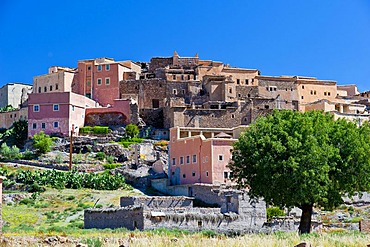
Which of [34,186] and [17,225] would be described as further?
[34,186]

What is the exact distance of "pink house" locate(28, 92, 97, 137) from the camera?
71.9 meters

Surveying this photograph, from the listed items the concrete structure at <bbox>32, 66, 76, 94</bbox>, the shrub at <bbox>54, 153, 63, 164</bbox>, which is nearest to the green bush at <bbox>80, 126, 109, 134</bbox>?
the shrub at <bbox>54, 153, 63, 164</bbox>

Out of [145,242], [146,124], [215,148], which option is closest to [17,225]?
[215,148]

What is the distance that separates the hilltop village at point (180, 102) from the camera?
56.3 meters

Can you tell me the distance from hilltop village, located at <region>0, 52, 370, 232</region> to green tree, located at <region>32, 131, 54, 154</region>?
2546mm

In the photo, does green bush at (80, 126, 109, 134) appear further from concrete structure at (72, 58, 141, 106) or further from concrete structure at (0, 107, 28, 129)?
concrete structure at (0, 107, 28, 129)

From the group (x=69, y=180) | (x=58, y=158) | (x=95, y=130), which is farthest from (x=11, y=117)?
(x=69, y=180)

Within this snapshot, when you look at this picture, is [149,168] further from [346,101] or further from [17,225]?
[346,101]

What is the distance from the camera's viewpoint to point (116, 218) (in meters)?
38.7

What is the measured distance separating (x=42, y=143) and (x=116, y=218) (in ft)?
99.3

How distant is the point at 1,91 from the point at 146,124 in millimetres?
31619

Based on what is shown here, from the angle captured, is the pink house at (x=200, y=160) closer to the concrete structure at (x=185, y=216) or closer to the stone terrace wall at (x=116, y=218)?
the concrete structure at (x=185, y=216)

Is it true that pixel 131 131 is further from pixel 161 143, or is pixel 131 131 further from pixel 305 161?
pixel 305 161

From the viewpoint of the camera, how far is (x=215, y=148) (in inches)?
2115
